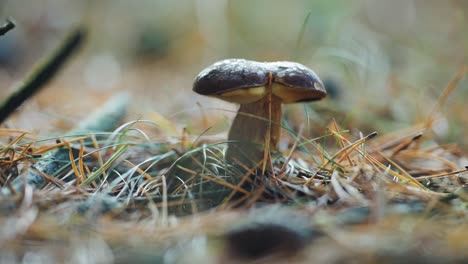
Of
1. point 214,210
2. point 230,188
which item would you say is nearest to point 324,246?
point 214,210

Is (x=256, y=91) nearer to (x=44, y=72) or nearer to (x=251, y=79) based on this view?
(x=251, y=79)

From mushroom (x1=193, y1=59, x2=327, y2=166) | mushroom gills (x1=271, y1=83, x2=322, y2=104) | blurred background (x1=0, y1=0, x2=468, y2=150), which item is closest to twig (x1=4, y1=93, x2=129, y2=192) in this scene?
blurred background (x1=0, y1=0, x2=468, y2=150)

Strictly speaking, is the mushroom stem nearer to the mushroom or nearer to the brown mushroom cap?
the mushroom

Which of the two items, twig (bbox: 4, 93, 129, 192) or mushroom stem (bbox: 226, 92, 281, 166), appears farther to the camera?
mushroom stem (bbox: 226, 92, 281, 166)

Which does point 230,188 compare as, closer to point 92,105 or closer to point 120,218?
point 120,218

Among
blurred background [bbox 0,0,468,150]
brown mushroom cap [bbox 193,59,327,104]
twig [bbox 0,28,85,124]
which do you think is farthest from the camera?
blurred background [bbox 0,0,468,150]

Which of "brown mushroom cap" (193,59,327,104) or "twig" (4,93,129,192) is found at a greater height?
"brown mushroom cap" (193,59,327,104)

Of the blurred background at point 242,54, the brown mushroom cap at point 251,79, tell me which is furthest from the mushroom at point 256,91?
the blurred background at point 242,54

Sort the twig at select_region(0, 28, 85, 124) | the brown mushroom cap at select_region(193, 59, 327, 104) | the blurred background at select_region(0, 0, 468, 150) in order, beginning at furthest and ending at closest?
1. the blurred background at select_region(0, 0, 468, 150)
2. the twig at select_region(0, 28, 85, 124)
3. the brown mushroom cap at select_region(193, 59, 327, 104)
